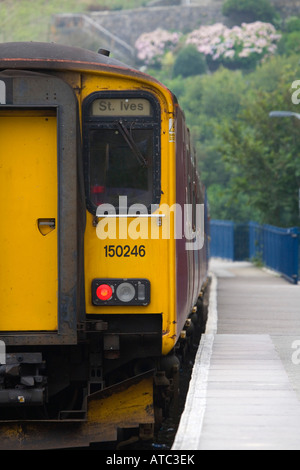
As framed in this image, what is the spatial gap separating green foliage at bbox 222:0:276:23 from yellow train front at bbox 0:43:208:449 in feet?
404

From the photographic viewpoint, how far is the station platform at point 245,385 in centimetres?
772

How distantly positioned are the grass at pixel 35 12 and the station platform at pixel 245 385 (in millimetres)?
89086

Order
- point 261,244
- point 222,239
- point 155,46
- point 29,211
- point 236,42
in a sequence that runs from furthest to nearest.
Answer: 1. point 155,46
2. point 236,42
3. point 222,239
4. point 261,244
5. point 29,211

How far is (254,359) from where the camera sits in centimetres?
1201

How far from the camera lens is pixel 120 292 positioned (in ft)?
29.1

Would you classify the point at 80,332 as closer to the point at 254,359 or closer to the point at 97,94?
the point at 97,94

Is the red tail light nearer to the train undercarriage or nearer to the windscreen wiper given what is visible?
the train undercarriage

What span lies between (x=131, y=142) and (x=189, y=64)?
107 metres

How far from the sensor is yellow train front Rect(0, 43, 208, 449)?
8609 millimetres

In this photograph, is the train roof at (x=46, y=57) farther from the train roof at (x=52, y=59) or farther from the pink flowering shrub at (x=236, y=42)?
the pink flowering shrub at (x=236, y=42)

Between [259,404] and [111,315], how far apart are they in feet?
4.74

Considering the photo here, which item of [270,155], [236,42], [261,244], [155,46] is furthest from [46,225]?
[155,46]

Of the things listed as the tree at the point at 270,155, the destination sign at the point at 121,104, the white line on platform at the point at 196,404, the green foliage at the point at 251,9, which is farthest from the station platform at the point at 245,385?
the green foliage at the point at 251,9

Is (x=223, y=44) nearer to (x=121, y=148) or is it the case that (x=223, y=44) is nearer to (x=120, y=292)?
(x=121, y=148)
